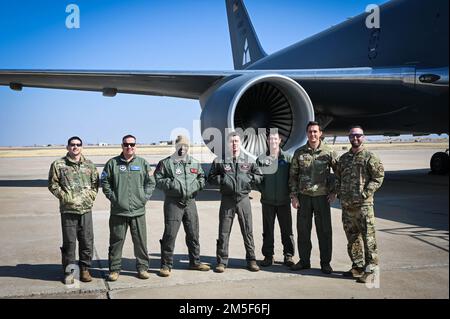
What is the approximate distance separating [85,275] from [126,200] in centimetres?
75

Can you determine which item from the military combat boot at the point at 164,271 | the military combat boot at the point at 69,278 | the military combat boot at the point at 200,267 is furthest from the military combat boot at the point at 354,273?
the military combat boot at the point at 69,278

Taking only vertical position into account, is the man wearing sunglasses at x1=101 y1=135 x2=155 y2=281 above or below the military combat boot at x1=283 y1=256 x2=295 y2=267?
above

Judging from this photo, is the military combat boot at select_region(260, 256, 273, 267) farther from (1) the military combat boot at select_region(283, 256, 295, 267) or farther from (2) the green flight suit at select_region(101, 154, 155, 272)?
(2) the green flight suit at select_region(101, 154, 155, 272)

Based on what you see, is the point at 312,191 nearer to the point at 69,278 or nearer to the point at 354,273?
the point at 354,273

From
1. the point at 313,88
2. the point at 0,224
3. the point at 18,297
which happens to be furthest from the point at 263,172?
the point at 313,88

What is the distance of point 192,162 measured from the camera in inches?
166

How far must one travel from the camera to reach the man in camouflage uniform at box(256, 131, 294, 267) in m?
4.23

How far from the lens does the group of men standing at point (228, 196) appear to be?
3744mm

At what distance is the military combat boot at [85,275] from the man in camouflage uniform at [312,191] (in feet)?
6.13

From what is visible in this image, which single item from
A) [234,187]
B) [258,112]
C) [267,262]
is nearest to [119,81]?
[258,112]

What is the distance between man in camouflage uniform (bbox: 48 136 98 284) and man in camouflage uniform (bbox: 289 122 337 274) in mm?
1959

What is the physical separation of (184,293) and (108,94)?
8.05 m

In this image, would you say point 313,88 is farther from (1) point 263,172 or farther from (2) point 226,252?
(2) point 226,252

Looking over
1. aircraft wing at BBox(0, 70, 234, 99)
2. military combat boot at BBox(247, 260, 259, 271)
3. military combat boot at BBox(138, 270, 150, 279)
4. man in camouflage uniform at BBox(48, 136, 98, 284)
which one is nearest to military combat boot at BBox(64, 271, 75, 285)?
man in camouflage uniform at BBox(48, 136, 98, 284)
